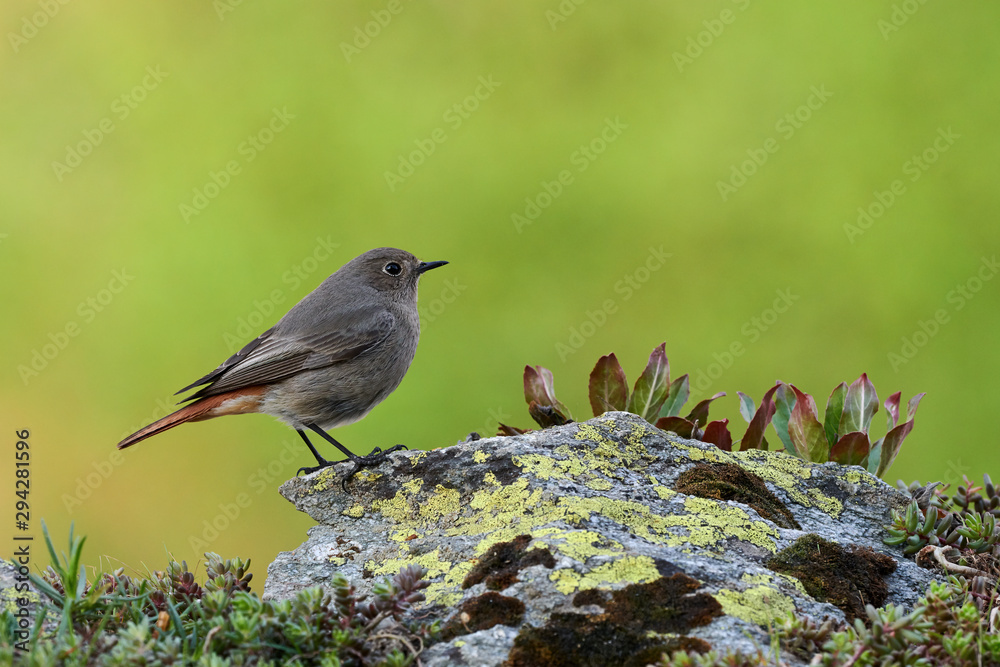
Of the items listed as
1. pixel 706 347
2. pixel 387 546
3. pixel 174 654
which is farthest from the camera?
pixel 706 347

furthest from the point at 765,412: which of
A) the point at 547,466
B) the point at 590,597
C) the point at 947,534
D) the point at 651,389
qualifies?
the point at 590,597

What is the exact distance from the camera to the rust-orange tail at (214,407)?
5388 millimetres

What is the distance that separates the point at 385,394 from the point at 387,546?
7.69ft

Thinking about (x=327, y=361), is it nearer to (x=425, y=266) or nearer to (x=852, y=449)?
(x=425, y=266)

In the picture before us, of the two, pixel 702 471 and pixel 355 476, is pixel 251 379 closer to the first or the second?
pixel 355 476

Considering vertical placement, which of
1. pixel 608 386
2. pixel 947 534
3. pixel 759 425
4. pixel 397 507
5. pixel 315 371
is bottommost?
pixel 315 371

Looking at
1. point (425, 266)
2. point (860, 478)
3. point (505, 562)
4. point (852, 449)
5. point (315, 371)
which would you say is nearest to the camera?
point (505, 562)

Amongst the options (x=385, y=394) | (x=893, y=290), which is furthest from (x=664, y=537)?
(x=893, y=290)

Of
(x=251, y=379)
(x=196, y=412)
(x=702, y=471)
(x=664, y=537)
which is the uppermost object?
(x=702, y=471)

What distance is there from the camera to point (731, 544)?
11.0 feet

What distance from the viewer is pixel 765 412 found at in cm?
454

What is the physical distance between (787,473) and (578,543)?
1440 mm

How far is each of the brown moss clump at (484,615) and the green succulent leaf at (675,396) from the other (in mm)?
1982

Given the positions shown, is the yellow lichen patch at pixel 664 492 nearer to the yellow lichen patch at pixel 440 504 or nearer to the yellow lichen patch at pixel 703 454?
the yellow lichen patch at pixel 703 454
